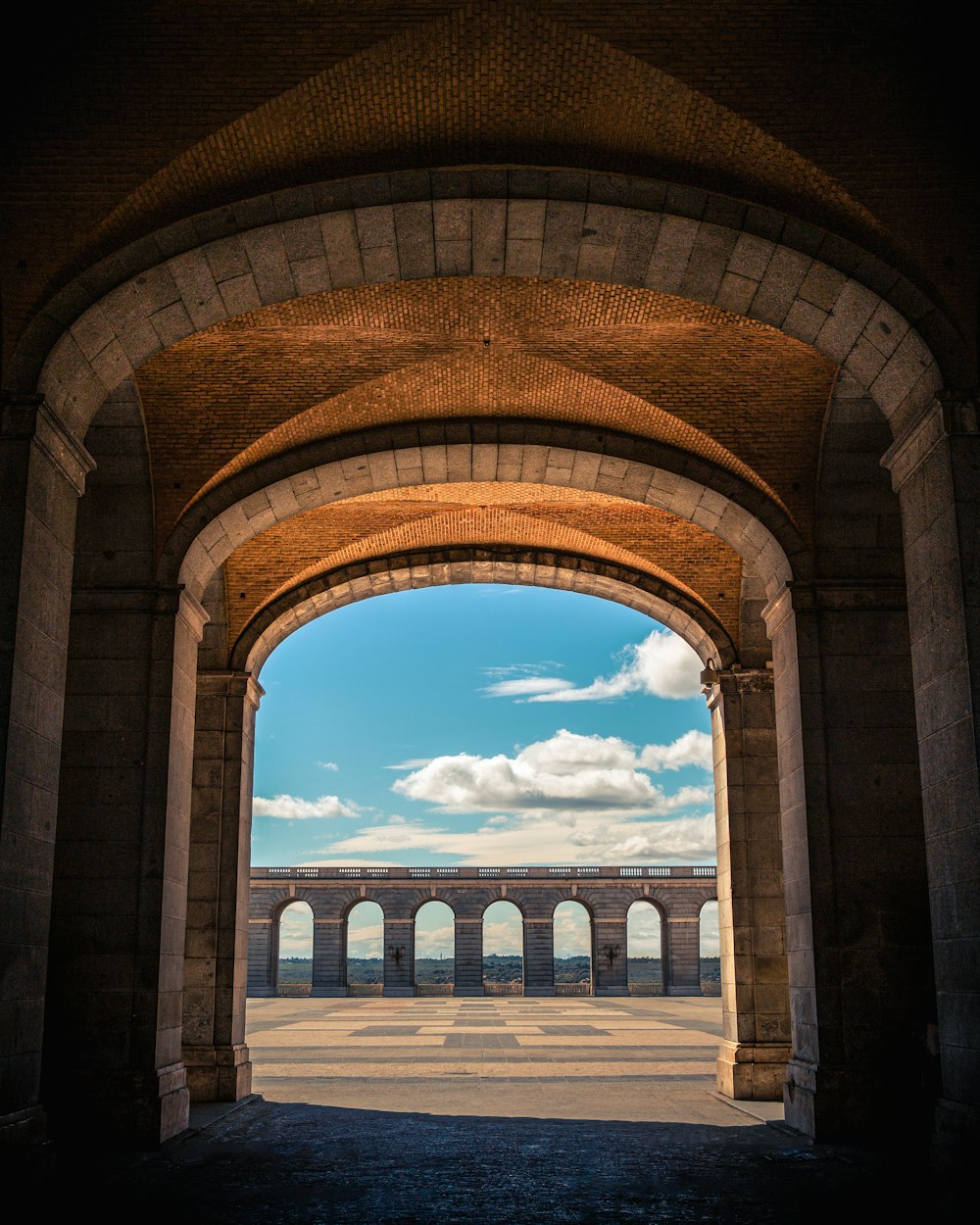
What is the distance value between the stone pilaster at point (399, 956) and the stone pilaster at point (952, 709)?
4471 cm

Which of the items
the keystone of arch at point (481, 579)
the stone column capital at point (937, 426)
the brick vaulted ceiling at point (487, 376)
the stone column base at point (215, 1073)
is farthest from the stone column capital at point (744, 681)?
the stone column base at point (215, 1073)

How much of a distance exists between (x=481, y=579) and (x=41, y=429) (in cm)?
1074

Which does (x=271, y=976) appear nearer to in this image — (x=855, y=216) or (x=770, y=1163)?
(x=770, y=1163)

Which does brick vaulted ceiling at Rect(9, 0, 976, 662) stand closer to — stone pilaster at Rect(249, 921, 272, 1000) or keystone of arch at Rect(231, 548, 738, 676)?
keystone of arch at Rect(231, 548, 738, 676)

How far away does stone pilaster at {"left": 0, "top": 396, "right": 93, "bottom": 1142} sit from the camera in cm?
778

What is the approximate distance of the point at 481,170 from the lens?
30.4 ft

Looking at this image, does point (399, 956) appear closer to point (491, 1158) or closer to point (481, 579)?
point (481, 579)

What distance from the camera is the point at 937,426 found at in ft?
28.0

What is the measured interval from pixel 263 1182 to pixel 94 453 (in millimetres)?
7273

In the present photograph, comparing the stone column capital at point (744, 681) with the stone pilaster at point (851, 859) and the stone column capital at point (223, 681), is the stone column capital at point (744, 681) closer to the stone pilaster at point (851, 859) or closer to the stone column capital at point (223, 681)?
the stone pilaster at point (851, 859)

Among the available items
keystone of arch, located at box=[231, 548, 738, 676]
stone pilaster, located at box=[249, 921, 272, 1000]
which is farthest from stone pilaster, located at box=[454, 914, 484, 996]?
keystone of arch, located at box=[231, 548, 738, 676]

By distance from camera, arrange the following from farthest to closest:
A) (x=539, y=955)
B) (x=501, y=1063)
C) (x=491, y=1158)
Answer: (x=539, y=955), (x=501, y=1063), (x=491, y=1158)

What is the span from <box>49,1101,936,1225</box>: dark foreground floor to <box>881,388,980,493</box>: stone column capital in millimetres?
5111

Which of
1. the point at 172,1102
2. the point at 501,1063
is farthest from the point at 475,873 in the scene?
the point at 172,1102
